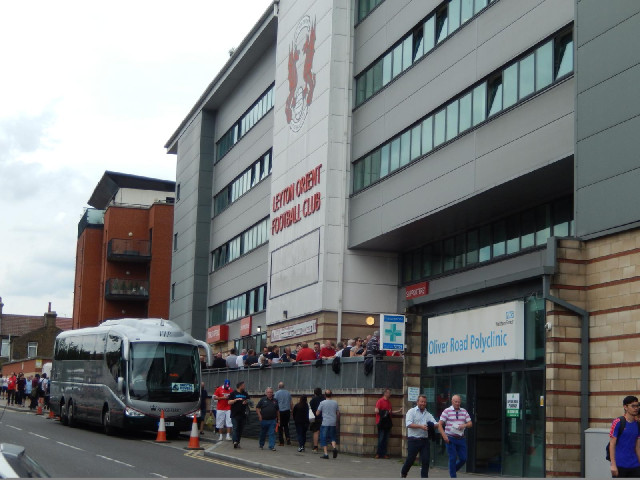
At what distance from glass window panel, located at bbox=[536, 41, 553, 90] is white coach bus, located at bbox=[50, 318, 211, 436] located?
14.3 m

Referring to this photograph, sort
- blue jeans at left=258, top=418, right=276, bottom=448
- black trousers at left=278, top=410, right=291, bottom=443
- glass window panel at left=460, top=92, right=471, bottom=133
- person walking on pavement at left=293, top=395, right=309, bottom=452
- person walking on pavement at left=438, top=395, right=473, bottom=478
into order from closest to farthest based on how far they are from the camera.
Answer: person walking on pavement at left=438, top=395, right=473, bottom=478 < blue jeans at left=258, top=418, right=276, bottom=448 < person walking on pavement at left=293, top=395, right=309, bottom=452 < glass window panel at left=460, top=92, right=471, bottom=133 < black trousers at left=278, top=410, right=291, bottom=443

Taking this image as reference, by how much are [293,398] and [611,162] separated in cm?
1433

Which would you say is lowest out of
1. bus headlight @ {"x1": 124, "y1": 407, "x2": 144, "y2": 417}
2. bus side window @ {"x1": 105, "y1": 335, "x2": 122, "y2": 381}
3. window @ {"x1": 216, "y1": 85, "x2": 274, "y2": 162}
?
bus headlight @ {"x1": 124, "y1": 407, "x2": 144, "y2": 417}

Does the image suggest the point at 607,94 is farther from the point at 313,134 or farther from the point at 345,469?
the point at 313,134

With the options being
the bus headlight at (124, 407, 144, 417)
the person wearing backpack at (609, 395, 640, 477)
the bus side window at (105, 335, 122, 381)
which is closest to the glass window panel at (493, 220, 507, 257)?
the bus headlight at (124, 407, 144, 417)

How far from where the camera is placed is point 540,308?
20922mm

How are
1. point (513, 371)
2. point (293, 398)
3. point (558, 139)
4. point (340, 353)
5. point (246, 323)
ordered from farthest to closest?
point (246, 323) < point (293, 398) < point (340, 353) < point (558, 139) < point (513, 371)

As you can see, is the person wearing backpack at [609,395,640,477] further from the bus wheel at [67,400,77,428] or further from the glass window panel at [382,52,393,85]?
the bus wheel at [67,400,77,428]

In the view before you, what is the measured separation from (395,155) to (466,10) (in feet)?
18.7

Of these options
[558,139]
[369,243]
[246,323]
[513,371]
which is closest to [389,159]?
[369,243]

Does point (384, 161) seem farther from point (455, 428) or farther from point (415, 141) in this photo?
point (455, 428)

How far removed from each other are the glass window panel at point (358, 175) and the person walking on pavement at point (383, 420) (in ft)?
37.0

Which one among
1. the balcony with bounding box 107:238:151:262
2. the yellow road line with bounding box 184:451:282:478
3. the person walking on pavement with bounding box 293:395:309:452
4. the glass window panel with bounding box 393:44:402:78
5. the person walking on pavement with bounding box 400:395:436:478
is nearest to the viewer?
the person walking on pavement with bounding box 400:395:436:478

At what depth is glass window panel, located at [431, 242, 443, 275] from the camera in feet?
110
